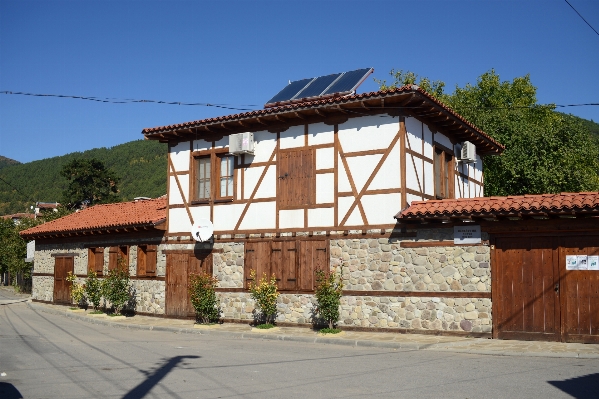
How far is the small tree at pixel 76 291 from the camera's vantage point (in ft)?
73.2

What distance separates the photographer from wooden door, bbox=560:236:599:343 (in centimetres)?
1248

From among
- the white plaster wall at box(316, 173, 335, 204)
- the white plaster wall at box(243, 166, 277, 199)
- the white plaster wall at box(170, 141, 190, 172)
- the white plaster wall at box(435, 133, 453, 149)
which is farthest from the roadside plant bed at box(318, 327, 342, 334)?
the white plaster wall at box(170, 141, 190, 172)

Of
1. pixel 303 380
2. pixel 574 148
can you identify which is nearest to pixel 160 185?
pixel 574 148

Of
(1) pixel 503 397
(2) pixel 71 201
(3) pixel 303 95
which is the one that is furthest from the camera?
(2) pixel 71 201

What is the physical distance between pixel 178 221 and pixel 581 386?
1368 cm

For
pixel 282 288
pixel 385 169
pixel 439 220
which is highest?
pixel 385 169

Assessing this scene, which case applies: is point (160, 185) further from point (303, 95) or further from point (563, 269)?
point (563, 269)

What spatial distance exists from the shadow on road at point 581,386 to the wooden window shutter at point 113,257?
16614 mm

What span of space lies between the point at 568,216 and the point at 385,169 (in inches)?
177

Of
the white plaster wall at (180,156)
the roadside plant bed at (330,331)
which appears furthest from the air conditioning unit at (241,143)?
the roadside plant bed at (330,331)

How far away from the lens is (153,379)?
28.9ft

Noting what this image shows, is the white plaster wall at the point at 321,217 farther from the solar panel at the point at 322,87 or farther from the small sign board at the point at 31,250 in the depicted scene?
the small sign board at the point at 31,250

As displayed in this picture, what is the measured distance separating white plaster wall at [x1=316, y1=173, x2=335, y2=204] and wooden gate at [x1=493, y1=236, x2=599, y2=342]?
15.0 ft

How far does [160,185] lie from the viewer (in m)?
76.5
